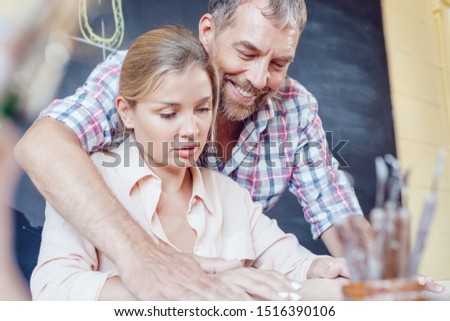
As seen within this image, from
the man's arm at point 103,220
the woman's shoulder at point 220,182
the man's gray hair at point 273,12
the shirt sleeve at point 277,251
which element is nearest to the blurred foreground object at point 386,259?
Result: the man's arm at point 103,220

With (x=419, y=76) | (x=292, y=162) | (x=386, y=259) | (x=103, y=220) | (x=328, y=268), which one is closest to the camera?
(x=386, y=259)

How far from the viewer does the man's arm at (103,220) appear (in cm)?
100

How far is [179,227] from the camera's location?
1204 millimetres

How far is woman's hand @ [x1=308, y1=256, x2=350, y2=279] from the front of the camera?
1.17 meters

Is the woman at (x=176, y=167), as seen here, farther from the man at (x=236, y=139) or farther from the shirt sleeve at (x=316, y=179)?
the shirt sleeve at (x=316, y=179)

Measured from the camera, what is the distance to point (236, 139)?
4.93ft

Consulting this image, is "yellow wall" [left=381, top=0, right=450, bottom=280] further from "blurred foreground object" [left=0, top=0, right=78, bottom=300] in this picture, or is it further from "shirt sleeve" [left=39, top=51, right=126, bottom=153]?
"blurred foreground object" [left=0, top=0, right=78, bottom=300]

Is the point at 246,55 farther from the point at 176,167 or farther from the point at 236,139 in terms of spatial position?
the point at 176,167

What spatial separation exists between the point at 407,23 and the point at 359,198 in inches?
22.5

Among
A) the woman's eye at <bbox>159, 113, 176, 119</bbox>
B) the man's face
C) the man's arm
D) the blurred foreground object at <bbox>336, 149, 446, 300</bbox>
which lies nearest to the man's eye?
the man's face

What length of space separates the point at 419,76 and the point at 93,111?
969 mm

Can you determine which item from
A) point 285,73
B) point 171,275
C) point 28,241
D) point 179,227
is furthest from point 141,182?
point 285,73

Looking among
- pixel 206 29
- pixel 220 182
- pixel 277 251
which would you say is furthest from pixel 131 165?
pixel 206 29
